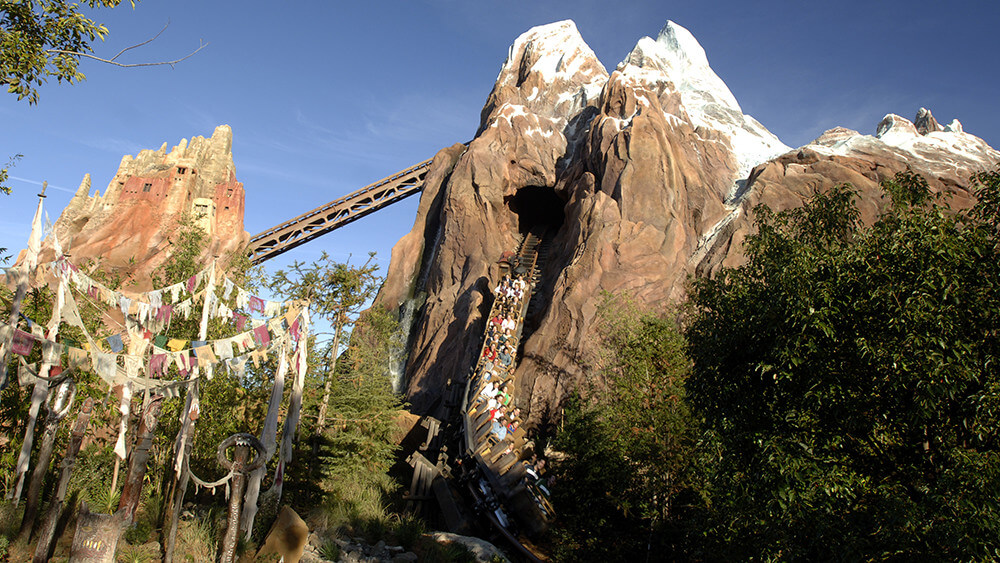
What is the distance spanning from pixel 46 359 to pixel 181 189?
145 ft

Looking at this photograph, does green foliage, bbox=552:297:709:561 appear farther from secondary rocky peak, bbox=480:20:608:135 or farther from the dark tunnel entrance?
secondary rocky peak, bbox=480:20:608:135

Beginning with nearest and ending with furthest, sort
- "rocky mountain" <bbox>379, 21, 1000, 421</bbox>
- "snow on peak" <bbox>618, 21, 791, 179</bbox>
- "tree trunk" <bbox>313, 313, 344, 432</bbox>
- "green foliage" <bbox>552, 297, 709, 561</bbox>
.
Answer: "green foliage" <bbox>552, 297, 709, 561</bbox>
"tree trunk" <bbox>313, 313, 344, 432</bbox>
"rocky mountain" <bbox>379, 21, 1000, 421</bbox>
"snow on peak" <bbox>618, 21, 791, 179</bbox>

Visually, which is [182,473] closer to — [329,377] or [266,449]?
[266,449]

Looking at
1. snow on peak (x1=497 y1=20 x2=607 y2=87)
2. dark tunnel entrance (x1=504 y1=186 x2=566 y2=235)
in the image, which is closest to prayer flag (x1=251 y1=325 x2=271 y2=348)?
dark tunnel entrance (x1=504 y1=186 x2=566 y2=235)

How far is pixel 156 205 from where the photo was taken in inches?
1895

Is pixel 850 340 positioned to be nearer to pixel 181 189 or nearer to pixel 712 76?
pixel 712 76

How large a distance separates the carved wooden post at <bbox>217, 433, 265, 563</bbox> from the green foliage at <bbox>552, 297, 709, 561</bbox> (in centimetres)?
656

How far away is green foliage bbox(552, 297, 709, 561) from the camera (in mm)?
12711

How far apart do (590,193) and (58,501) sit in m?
20.5

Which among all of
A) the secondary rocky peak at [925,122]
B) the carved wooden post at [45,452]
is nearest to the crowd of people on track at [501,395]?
the carved wooden post at [45,452]

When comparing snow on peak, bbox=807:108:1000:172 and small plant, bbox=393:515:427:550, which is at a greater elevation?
snow on peak, bbox=807:108:1000:172

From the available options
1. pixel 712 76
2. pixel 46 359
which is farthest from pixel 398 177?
pixel 46 359

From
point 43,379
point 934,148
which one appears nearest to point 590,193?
point 934,148

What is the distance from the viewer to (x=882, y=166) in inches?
914
